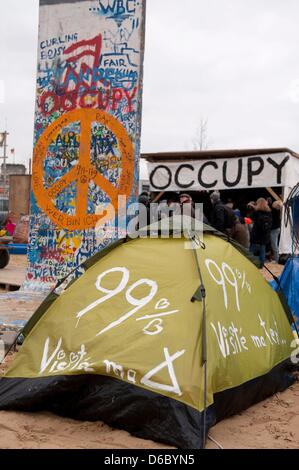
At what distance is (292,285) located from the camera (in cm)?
682

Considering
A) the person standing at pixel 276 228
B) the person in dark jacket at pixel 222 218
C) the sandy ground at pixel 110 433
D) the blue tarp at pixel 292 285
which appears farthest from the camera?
the person standing at pixel 276 228

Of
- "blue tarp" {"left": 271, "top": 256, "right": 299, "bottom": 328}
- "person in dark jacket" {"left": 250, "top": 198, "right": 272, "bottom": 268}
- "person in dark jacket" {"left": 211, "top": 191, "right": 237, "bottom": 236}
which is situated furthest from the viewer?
"person in dark jacket" {"left": 250, "top": 198, "right": 272, "bottom": 268}

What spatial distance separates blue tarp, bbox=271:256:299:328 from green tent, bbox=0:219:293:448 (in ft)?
5.85

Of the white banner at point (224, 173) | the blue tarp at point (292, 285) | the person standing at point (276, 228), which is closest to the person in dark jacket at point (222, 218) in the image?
the person standing at point (276, 228)

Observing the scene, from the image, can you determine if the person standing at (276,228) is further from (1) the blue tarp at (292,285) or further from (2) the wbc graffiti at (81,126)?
(2) the wbc graffiti at (81,126)

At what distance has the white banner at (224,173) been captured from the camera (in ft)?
45.2

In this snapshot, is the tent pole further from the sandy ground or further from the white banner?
the white banner

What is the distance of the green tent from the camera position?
367 centimetres

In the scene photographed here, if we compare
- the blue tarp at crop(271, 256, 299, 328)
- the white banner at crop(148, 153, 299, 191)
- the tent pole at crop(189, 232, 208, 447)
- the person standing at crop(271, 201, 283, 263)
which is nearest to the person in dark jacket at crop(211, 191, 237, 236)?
the person standing at crop(271, 201, 283, 263)

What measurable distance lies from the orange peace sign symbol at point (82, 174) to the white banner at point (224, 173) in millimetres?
6943

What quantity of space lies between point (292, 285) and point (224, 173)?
7842 millimetres

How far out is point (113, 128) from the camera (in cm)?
764

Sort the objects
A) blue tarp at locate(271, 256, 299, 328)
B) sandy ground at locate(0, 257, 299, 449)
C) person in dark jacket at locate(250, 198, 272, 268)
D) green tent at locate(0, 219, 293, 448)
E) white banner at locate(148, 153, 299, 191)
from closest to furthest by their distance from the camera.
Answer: sandy ground at locate(0, 257, 299, 449) < green tent at locate(0, 219, 293, 448) < blue tarp at locate(271, 256, 299, 328) < person in dark jacket at locate(250, 198, 272, 268) < white banner at locate(148, 153, 299, 191)

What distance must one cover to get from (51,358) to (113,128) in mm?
4132
